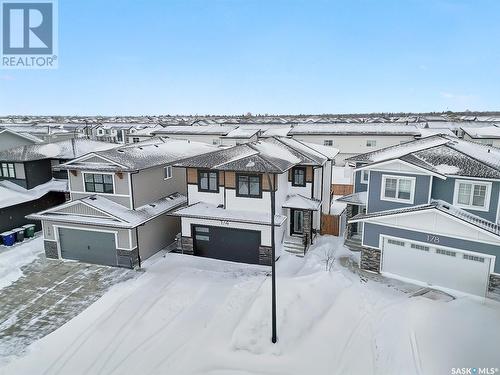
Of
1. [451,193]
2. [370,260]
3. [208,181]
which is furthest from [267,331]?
[451,193]

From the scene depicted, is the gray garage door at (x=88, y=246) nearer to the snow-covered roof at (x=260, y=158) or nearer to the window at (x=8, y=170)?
the snow-covered roof at (x=260, y=158)

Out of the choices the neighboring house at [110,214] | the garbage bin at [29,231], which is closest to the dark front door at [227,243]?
the neighboring house at [110,214]

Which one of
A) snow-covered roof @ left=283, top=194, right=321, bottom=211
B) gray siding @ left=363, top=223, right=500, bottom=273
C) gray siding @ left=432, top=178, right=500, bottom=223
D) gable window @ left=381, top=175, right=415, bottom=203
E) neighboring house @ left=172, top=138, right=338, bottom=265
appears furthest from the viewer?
snow-covered roof @ left=283, top=194, right=321, bottom=211

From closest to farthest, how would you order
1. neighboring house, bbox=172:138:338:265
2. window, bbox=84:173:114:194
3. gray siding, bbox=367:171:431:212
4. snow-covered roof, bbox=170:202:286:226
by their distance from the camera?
gray siding, bbox=367:171:431:212 → snow-covered roof, bbox=170:202:286:226 → neighboring house, bbox=172:138:338:265 → window, bbox=84:173:114:194

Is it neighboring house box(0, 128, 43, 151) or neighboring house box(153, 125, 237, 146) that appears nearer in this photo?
neighboring house box(0, 128, 43, 151)

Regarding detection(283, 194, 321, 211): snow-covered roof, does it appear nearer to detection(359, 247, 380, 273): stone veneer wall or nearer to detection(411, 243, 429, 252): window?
detection(359, 247, 380, 273): stone veneer wall

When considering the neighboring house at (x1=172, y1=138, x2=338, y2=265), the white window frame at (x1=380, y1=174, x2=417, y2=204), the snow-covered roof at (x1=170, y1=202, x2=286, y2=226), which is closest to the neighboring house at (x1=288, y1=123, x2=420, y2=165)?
the neighboring house at (x1=172, y1=138, x2=338, y2=265)

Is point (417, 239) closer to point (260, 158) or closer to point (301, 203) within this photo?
point (301, 203)
